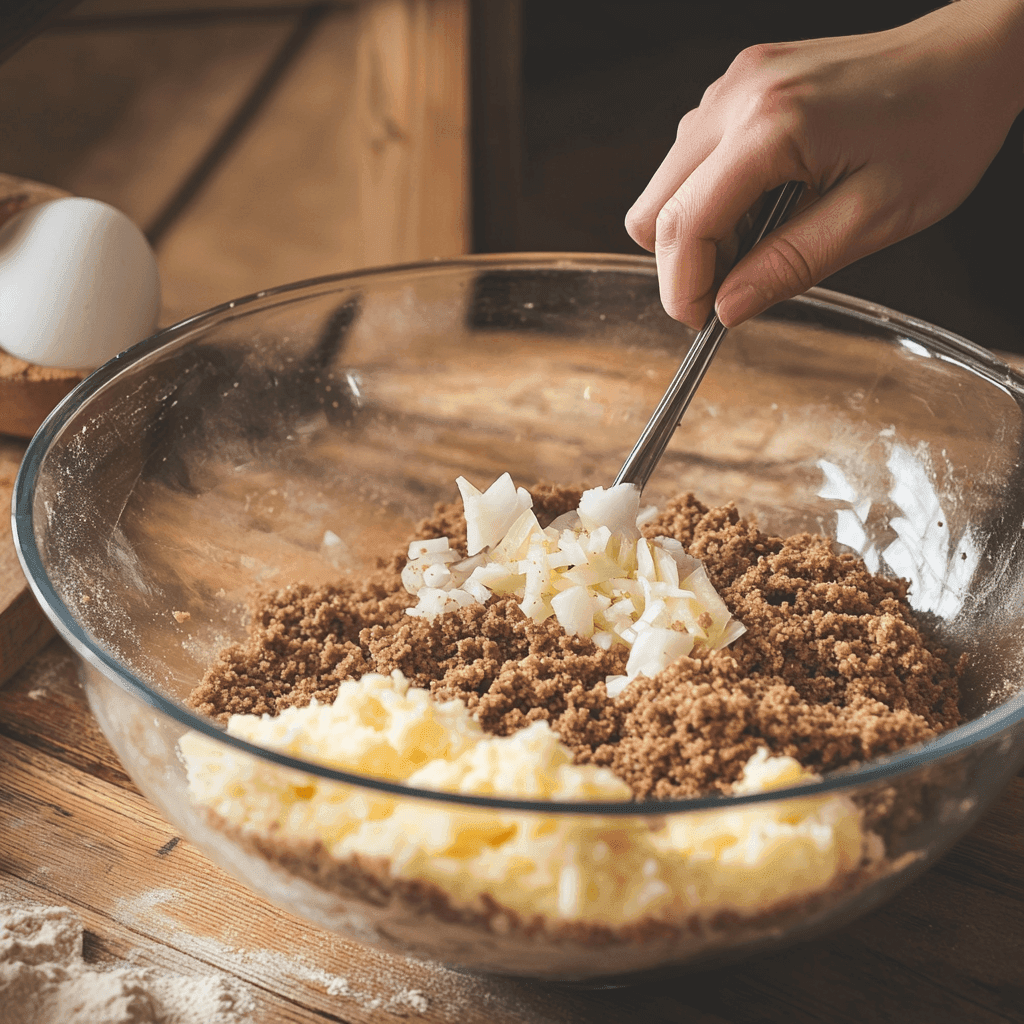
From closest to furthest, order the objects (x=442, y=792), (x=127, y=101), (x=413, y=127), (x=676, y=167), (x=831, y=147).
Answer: (x=442, y=792) → (x=831, y=147) → (x=676, y=167) → (x=413, y=127) → (x=127, y=101)

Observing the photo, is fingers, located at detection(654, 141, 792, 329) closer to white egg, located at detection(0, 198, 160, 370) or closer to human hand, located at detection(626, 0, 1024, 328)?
human hand, located at detection(626, 0, 1024, 328)

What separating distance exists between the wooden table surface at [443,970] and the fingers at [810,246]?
1.40ft

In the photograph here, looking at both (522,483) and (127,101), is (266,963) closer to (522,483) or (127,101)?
(522,483)

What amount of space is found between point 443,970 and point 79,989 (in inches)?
8.6

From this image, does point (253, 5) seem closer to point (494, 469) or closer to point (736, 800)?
point (494, 469)

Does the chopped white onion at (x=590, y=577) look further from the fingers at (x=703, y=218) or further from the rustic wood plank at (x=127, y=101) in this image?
the rustic wood plank at (x=127, y=101)

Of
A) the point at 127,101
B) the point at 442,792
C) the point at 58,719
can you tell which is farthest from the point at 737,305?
the point at 127,101

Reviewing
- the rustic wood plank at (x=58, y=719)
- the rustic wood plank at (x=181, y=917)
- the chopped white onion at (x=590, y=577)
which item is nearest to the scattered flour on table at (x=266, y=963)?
the rustic wood plank at (x=181, y=917)

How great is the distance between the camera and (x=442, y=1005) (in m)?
0.67

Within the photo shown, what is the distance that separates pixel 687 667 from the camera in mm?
708

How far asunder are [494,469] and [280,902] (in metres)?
0.55

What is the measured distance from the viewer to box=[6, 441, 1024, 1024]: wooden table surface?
0.67 m

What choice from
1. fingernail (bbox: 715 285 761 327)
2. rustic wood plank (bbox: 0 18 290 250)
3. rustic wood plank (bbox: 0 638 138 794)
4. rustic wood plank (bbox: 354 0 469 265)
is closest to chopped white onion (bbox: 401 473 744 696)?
fingernail (bbox: 715 285 761 327)

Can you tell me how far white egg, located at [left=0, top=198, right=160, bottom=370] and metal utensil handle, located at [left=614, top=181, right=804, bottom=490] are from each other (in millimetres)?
600
